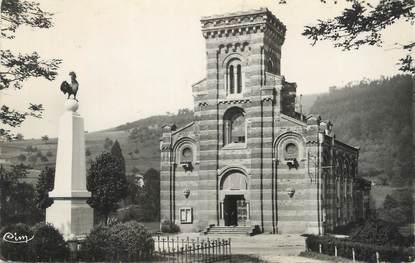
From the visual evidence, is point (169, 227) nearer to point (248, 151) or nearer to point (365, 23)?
point (248, 151)

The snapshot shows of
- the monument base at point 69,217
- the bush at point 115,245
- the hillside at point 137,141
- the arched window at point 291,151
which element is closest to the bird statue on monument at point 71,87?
the monument base at point 69,217

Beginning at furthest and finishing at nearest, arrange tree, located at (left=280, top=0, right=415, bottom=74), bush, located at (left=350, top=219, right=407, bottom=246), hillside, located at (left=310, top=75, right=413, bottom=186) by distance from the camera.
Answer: hillside, located at (left=310, top=75, right=413, bottom=186), bush, located at (left=350, top=219, right=407, bottom=246), tree, located at (left=280, top=0, right=415, bottom=74)

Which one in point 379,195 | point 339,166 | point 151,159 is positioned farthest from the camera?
point 151,159

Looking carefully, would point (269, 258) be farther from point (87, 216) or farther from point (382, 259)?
point (87, 216)

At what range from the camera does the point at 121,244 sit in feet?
67.2

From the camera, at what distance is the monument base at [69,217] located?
22.4 metres

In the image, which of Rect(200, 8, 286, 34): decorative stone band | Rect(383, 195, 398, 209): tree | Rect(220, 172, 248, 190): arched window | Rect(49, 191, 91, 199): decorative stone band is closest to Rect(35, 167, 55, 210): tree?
Rect(220, 172, 248, 190): arched window

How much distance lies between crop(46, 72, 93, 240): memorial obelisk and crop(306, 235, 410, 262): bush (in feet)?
35.9

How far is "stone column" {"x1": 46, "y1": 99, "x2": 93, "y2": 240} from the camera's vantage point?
22.5 m

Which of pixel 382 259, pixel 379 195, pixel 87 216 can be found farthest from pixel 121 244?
pixel 379 195

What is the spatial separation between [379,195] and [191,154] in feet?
104

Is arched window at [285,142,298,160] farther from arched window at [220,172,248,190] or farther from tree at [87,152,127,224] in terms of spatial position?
tree at [87,152,127,224]

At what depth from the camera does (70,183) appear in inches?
894

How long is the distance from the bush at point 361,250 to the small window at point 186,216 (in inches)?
685
